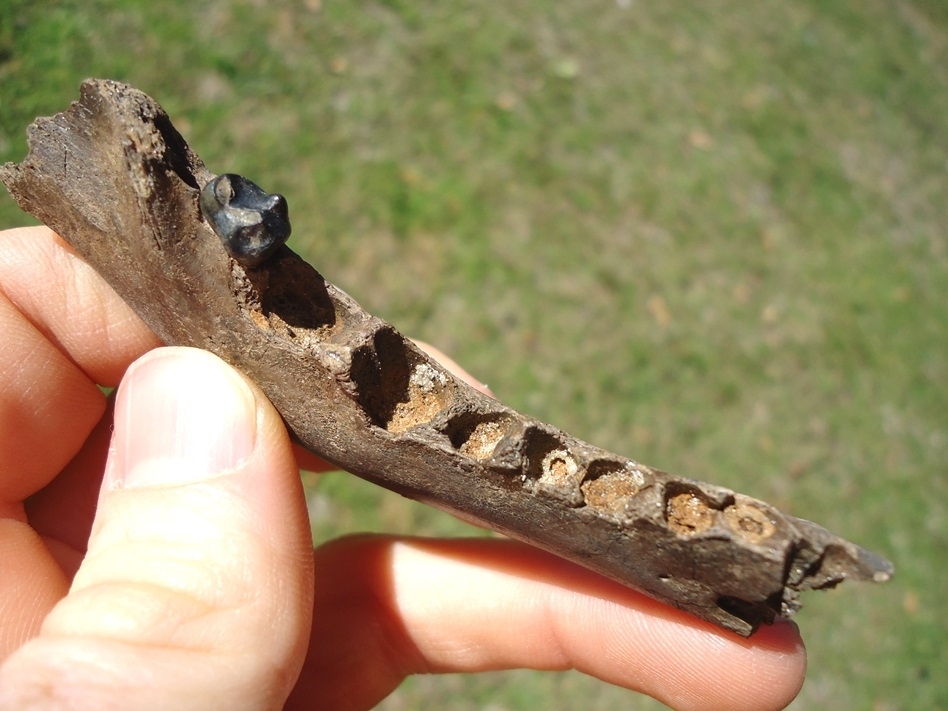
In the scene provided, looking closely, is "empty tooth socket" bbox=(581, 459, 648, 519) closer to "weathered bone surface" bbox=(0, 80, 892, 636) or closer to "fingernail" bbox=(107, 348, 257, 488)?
"weathered bone surface" bbox=(0, 80, 892, 636)

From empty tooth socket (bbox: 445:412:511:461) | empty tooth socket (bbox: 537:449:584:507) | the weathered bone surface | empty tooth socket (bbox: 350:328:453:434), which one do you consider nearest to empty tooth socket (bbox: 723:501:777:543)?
the weathered bone surface

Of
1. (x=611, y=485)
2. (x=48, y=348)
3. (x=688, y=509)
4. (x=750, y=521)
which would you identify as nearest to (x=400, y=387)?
(x=611, y=485)

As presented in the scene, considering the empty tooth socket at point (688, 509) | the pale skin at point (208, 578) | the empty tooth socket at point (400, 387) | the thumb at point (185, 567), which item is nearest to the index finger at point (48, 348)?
the pale skin at point (208, 578)

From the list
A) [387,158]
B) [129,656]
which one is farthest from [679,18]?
[129,656]

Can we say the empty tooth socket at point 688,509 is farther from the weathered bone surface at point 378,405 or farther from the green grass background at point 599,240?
the green grass background at point 599,240

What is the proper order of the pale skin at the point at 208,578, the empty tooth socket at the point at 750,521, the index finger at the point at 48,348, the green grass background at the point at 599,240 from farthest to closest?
1. the green grass background at the point at 599,240
2. the index finger at the point at 48,348
3. the empty tooth socket at the point at 750,521
4. the pale skin at the point at 208,578

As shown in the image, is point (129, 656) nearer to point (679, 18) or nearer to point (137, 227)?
point (137, 227)
